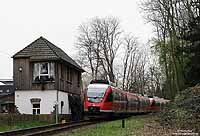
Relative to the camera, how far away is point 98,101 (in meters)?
32.7

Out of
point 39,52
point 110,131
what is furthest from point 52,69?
point 110,131

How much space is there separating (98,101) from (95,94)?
0.76 metres

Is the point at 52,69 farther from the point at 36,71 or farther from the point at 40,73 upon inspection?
the point at 36,71

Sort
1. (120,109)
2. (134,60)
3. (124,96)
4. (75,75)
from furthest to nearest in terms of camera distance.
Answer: (134,60) → (75,75) → (124,96) → (120,109)

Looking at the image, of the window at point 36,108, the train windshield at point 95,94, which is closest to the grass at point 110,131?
the train windshield at point 95,94

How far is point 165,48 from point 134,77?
3267cm

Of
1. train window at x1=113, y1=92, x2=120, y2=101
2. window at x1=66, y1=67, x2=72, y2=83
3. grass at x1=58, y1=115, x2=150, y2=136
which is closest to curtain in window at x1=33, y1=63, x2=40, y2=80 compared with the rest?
window at x1=66, y1=67, x2=72, y2=83

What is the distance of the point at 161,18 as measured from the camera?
45.2m

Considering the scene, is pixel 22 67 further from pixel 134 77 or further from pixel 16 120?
pixel 134 77

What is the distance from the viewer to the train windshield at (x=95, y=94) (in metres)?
32.9

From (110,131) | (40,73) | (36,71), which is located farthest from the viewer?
(36,71)

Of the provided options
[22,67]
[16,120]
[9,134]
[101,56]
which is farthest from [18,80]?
[101,56]

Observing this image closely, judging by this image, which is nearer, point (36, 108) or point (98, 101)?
point (98, 101)

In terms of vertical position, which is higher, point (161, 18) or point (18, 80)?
point (161, 18)
